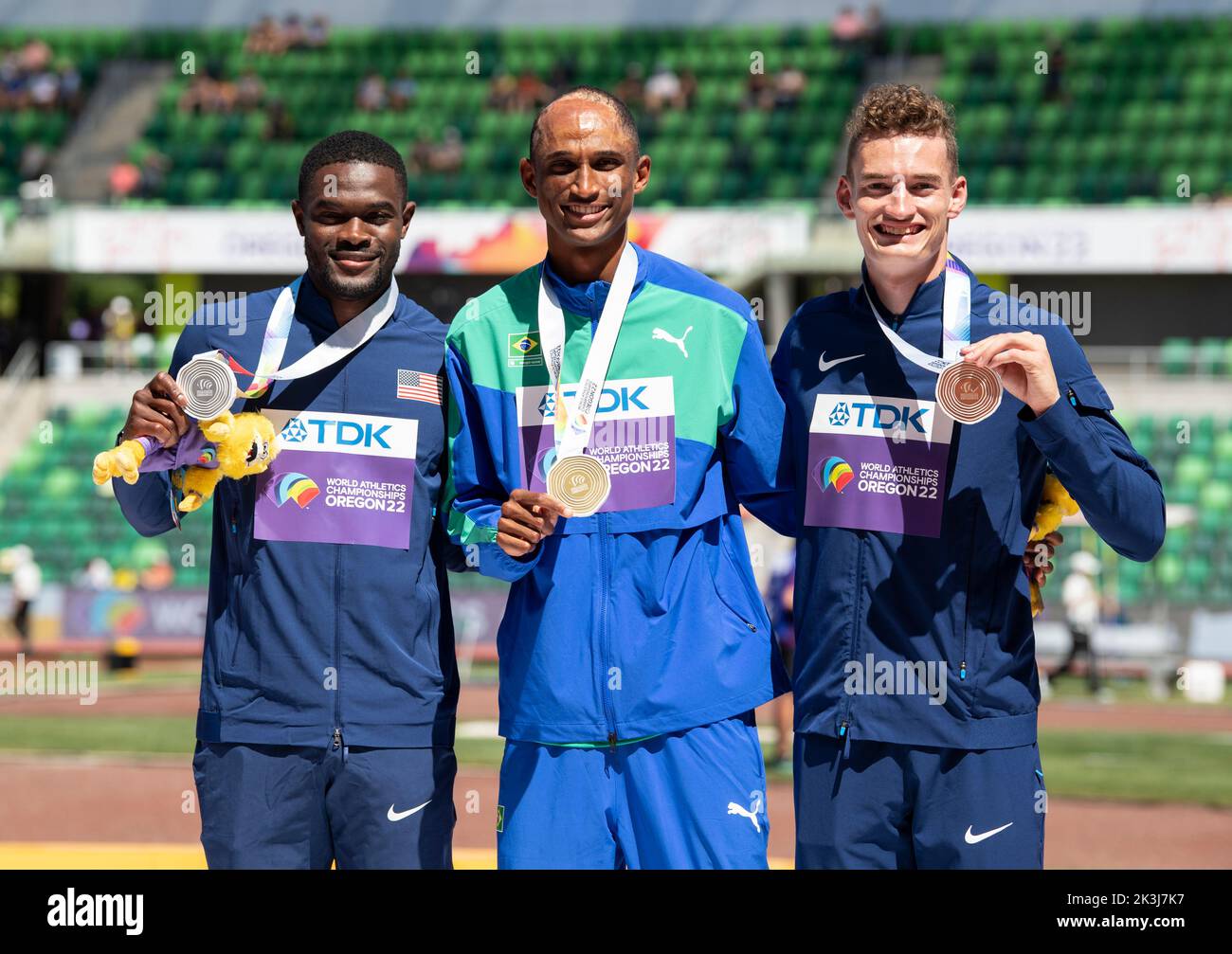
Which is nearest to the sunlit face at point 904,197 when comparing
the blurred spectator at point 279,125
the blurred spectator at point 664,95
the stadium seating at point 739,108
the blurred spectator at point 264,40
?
the stadium seating at point 739,108

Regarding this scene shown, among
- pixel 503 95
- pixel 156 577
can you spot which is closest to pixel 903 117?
pixel 156 577

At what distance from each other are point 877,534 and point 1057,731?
467 inches

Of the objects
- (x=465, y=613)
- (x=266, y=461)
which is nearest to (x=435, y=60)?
(x=465, y=613)

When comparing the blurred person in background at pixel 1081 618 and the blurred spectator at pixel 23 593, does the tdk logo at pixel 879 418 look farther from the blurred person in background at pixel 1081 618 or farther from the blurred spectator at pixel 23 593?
the blurred spectator at pixel 23 593

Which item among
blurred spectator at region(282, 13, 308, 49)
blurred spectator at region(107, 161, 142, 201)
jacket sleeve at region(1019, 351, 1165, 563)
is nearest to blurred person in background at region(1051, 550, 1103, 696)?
jacket sleeve at region(1019, 351, 1165, 563)

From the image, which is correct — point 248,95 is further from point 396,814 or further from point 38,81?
point 396,814

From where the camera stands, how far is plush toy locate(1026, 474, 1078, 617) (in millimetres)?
3820

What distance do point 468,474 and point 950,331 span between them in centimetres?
123

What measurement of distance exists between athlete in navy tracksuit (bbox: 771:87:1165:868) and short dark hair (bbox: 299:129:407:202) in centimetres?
121

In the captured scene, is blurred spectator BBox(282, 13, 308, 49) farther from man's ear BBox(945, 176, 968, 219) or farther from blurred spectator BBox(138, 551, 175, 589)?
man's ear BBox(945, 176, 968, 219)

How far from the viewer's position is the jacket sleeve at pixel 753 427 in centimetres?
381

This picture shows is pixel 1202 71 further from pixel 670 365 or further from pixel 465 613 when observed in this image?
pixel 670 365

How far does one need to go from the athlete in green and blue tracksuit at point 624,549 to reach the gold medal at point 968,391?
434mm

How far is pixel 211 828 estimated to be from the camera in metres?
3.92
